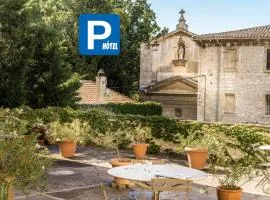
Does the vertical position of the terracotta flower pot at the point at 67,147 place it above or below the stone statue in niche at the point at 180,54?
below

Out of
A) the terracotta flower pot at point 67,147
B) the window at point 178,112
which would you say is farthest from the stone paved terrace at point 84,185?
the window at point 178,112

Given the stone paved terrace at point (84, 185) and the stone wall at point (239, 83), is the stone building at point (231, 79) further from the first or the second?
the stone paved terrace at point (84, 185)

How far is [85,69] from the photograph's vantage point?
50.6 m

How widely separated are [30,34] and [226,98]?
1629 cm

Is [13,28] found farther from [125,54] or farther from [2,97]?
[125,54]

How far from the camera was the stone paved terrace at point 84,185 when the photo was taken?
1048cm

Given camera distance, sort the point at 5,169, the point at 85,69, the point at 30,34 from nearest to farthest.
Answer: the point at 5,169
the point at 30,34
the point at 85,69

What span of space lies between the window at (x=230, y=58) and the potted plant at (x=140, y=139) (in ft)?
59.5

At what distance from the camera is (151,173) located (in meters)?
8.08

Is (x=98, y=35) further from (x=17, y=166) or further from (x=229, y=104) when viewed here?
(x=17, y=166)

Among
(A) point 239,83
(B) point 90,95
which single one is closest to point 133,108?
(B) point 90,95

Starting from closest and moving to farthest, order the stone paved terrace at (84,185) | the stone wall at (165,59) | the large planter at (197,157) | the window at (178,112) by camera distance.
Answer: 1. the stone paved terrace at (84,185)
2. the large planter at (197,157)
3. the window at (178,112)
4. the stone wall at (165,59)

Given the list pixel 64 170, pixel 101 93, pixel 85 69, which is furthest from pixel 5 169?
pixel 85 69

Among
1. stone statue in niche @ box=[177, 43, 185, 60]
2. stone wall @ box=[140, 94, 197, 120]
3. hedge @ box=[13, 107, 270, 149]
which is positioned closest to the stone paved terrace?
hedge @ box=[13, 107, 270, 149]
